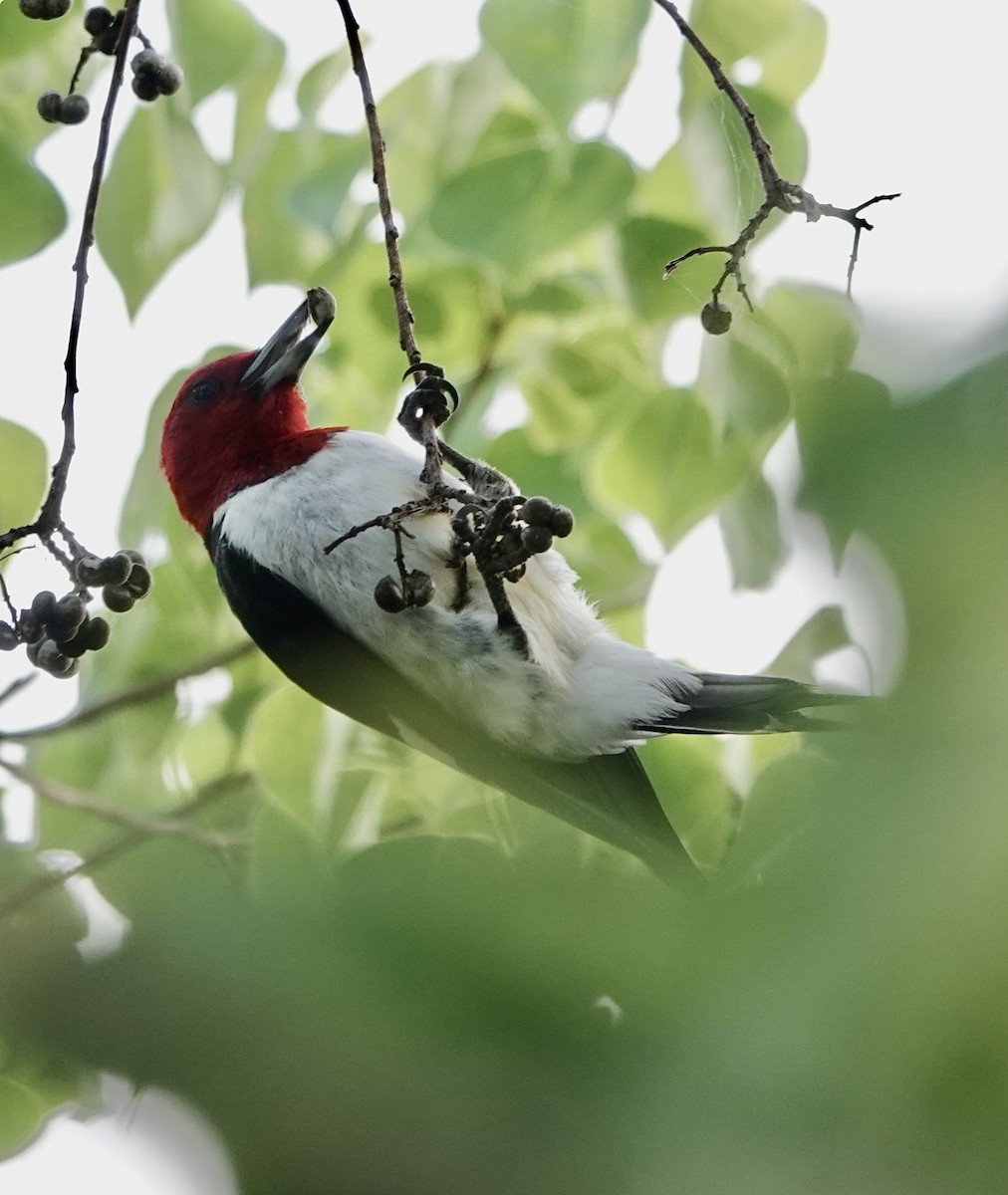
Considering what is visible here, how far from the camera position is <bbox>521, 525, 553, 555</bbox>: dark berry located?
1997 mm

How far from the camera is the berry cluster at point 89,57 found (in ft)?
7.03

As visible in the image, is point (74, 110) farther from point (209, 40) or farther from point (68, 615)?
point (68, 615)

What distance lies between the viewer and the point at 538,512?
1999mm

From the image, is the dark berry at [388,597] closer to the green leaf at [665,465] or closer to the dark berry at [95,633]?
the dark berry at [95,633]

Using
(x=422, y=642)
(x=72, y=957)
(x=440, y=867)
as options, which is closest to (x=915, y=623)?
(x=440, y=867)

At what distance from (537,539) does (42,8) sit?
116 cm

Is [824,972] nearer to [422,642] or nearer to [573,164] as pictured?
[573,164]

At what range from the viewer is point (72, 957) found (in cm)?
66

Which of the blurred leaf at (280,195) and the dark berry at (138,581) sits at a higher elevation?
the blurred leaf at (280,195)

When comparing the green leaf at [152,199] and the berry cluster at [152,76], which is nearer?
the berry cluster at [152,76]

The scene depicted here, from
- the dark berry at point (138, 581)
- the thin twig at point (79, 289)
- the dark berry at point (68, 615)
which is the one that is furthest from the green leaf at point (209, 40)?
the dark berry at point (68, 615)

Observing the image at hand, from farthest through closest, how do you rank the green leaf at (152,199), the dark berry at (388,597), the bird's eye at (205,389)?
the bird's eye at (205,389)
the green leaf at (152,199)
the dark berry at (388,597)

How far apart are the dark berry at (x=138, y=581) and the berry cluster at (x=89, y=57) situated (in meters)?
0.83

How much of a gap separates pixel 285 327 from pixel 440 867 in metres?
2.69
